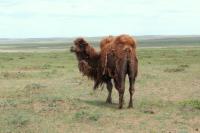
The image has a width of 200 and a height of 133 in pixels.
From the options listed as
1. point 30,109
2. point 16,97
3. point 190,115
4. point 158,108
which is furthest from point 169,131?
point 16,97

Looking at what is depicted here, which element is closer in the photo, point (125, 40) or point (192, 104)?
point (125, 40)

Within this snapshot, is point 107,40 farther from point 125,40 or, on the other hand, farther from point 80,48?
point 125,40

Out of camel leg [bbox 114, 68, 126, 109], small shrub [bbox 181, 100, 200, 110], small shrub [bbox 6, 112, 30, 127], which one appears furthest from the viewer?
small shrub [bbox 181, 100, 200, 110]

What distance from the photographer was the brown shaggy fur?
14.1 m

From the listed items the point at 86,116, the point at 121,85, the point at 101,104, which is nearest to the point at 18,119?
the point at 86,116

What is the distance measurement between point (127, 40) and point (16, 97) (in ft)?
14.3

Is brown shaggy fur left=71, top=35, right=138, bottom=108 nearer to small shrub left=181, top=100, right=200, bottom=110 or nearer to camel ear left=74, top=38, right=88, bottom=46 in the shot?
camel ear left=74, top=38, right=88, bottom=46

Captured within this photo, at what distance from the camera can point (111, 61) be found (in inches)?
576

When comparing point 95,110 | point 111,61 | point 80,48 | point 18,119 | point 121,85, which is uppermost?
point 80,48

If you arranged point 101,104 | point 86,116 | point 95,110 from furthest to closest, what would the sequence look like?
point 101,104, point 95,110, point 86,116

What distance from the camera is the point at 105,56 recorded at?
48.8 ft

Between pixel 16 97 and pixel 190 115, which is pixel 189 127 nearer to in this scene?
pixel 190 115

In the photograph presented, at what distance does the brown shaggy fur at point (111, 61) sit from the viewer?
14.1 m

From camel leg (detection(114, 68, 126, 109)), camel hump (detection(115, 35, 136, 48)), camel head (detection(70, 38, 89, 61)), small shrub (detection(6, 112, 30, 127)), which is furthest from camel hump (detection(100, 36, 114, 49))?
small shrub (detection(6, 112, 30, 127))
